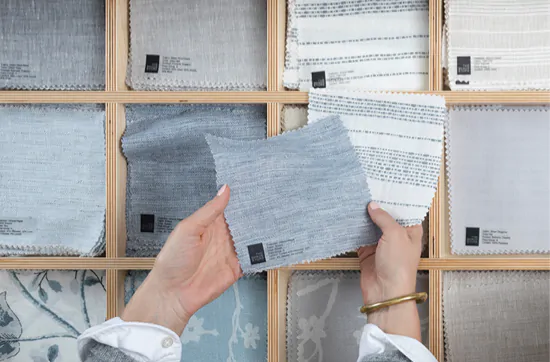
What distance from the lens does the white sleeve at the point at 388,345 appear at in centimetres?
93

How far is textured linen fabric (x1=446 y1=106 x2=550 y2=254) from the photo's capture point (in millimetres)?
1095

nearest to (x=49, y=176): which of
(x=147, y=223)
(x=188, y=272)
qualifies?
(x=147, y=223)

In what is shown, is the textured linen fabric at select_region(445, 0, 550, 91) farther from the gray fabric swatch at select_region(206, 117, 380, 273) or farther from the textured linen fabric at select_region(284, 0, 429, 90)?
the gray fabric swatch at select_region(206, 117, 380, 273)

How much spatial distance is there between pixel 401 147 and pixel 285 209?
277 millimetres

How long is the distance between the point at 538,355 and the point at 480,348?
127 mm

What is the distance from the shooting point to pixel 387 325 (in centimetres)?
98

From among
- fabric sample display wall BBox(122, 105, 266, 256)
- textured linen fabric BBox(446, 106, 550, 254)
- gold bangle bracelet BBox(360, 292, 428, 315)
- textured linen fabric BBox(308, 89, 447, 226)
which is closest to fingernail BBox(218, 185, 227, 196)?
fabric sample display wall BBox(122, 105, 266, 256)

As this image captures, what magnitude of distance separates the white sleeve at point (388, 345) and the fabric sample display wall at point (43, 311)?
618 mm

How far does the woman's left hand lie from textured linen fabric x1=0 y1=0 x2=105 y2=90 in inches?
16.3

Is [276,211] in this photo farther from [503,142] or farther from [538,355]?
[538,355]

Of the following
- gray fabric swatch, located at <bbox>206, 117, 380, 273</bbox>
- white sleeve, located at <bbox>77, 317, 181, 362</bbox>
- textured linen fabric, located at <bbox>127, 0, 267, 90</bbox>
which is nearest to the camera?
white sleeve, located at <bbox>77, 317, 181, 362</bbox>

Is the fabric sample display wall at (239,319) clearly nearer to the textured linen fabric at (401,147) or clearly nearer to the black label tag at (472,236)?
the textured linen fabric at (401,147)

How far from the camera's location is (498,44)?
1094 mm

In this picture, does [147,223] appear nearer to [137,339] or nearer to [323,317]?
[137,339]
